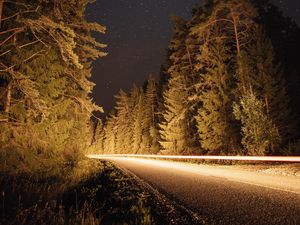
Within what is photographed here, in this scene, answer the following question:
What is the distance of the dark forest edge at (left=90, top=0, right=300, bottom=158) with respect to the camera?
20781 millimetres

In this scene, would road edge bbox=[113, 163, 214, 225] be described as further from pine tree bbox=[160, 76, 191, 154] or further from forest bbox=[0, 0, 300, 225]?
pine tree bbox=[160, 76, 191, 154]

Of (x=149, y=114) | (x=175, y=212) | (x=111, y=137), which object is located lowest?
(x=175, y=212)

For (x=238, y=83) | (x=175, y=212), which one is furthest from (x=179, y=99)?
(x=175, y=212)

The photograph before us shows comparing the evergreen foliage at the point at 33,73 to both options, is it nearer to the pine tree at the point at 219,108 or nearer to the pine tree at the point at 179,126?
the pine tree at the point at 219,108

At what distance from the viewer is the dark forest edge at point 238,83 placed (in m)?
20.8

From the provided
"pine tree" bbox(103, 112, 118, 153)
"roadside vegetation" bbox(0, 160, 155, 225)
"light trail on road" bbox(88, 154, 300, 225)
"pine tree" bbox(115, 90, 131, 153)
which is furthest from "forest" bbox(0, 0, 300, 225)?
"pine tree" bbox(103, 112, 118, 153)

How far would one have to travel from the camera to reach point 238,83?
77.3 ft

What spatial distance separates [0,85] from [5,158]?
12.8ft

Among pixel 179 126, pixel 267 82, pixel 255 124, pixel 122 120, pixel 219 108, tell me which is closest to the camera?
pixel 255 124

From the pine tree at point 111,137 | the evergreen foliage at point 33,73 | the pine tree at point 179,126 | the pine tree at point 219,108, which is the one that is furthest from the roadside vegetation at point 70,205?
the pine tree at point 111,137

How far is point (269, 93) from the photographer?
25516 millimetres

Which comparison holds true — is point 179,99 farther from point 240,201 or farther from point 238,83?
point 240,201

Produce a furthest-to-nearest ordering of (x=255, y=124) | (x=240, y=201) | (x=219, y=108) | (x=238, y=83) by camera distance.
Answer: (x=219, y=108) < (x=238, y=83) < (x=255, y=124) < (x=240, y=201)

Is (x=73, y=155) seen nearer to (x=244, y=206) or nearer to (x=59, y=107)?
(x=59, y=107)
